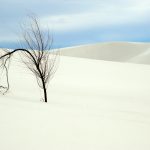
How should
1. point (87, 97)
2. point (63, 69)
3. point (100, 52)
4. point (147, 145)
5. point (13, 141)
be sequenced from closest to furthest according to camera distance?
point (13, 141) → point (147, 145) → point (87, 97) → point (63, 69) → point (100, 52)

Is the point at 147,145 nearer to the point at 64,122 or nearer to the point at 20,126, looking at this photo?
the point at 64,122

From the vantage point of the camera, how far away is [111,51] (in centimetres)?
9238

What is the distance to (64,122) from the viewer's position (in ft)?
21.9

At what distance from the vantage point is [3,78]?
64.0ft

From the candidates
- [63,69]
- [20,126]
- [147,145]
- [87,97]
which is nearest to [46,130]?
[20,126]

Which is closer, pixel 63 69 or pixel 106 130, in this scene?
pixel 106 130

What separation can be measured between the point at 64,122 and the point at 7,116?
105 cm

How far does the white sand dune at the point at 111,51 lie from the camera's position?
297 ft

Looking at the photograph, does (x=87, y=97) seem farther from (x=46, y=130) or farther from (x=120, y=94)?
(x=46, y=130)

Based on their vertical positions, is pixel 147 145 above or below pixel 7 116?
below

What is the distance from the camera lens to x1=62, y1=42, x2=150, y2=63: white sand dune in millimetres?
90625

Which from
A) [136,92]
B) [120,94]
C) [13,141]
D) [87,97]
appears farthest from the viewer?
[136,92]

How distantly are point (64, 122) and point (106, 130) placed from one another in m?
0.79

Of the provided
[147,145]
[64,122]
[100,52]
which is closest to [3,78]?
[64,122]
